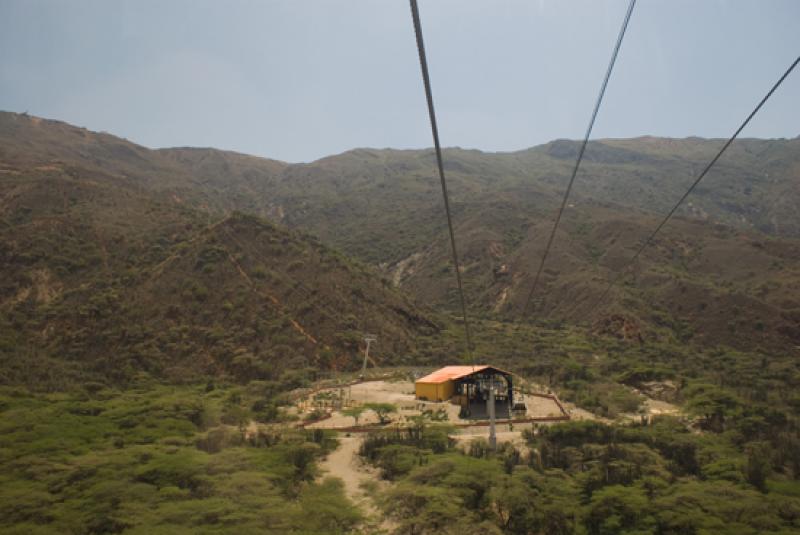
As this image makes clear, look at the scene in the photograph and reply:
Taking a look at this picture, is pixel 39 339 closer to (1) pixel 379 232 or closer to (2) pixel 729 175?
(1) pixel 379 232

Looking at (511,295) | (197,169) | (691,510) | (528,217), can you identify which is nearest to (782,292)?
(511,295)

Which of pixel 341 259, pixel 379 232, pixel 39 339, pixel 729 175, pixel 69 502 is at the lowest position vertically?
pixel 69 502

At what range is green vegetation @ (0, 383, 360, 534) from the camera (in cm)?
1108

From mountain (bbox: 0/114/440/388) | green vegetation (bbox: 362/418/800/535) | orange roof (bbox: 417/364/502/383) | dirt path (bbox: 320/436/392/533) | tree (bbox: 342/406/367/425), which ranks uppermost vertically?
mountain (bbox: 0/114/440/388)

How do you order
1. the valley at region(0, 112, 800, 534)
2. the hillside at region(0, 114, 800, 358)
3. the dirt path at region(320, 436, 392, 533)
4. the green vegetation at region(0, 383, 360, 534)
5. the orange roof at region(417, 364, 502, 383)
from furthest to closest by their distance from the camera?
the hillside at region(0, 114, 800, 358), the orange roof at region(417, 364, 502, 383), the dirt path at region(320, 436, 392, 533), the valley at region(0, 112, 800, 534), the green vegetation at region(0, 383, 360, 534)

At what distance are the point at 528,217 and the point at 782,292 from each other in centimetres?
4822

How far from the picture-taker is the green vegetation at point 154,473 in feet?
36.3

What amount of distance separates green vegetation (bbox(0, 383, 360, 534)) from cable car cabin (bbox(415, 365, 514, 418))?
364 inches

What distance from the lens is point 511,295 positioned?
70.4m

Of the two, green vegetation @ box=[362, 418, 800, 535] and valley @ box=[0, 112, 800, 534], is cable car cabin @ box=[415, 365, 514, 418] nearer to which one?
valley @ box=[0, 112, 800, 534]

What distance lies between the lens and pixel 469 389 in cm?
2895

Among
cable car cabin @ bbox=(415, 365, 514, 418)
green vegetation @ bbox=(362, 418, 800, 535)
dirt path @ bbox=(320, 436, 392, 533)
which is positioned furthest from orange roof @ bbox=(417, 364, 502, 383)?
green vegetation @ bbox=(362, 418, 800, 535)

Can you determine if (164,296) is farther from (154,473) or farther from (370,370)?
(154,473)

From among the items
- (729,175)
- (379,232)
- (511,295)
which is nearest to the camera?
(511,295)
